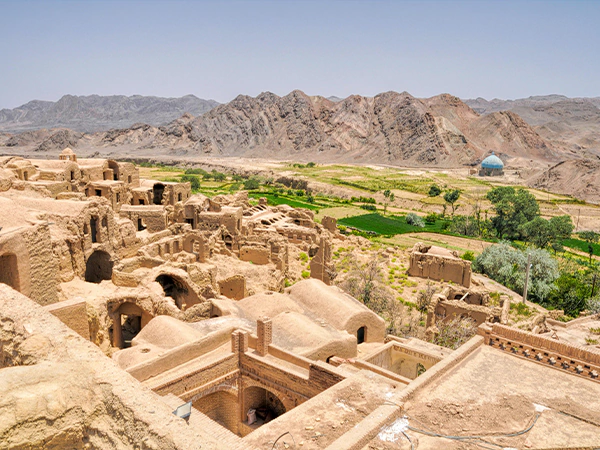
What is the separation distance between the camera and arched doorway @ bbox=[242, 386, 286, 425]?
16109mm

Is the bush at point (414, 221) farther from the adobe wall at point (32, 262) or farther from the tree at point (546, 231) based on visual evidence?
the adobe wall at point (32, 262)

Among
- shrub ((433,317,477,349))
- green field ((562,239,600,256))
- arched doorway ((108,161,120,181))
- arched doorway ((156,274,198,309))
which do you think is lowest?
green field ((562,239,600,256))

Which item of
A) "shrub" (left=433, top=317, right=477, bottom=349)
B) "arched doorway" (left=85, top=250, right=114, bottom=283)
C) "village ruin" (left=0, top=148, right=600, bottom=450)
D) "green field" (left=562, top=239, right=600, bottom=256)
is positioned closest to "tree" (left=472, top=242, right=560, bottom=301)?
"village ruin" (left=0, top=148, right=600, bottom=450)

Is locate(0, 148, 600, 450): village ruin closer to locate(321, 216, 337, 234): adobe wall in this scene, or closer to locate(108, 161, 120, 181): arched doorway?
locate(108, 161, 120, 181): arched doorway

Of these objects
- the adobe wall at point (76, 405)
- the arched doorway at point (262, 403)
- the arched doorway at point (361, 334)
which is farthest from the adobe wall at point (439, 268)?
the adobe wall at point (76, 405)

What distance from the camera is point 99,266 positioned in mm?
23672

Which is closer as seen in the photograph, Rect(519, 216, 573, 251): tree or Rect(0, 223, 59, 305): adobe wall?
Rect(0, 223, 59, 305): adobe wall

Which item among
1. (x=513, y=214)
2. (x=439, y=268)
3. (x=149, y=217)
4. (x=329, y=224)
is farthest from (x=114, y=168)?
(x=513, y=214)

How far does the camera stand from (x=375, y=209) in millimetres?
76812

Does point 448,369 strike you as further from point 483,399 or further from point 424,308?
point 424,308

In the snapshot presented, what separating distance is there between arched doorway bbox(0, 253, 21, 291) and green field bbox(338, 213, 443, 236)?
48.8 m

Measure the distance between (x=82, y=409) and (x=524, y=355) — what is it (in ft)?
38.6

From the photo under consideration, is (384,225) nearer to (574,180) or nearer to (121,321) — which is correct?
(121,321)

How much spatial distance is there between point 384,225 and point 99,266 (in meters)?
45.5
